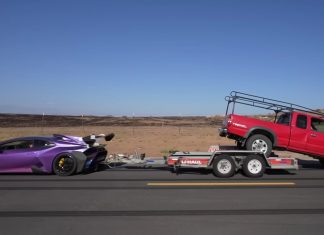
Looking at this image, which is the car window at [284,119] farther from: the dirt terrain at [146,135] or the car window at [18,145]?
the car window at [18,145]

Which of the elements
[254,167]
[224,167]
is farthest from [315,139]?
[224,167]

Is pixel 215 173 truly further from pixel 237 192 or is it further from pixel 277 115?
pixel 277 115

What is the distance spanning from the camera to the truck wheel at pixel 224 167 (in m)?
12.5

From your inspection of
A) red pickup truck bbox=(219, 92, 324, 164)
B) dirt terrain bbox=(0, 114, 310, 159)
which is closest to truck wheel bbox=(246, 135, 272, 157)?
red pickup truck bbox=(219, 92, 324, 164)

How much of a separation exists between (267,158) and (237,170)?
3.18 ft

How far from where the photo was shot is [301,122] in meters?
14.2

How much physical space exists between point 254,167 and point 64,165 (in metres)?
5.69

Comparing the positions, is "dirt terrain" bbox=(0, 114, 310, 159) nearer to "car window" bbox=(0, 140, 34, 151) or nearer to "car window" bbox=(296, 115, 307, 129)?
"car window" bbox=(296, 115, 307, 129)

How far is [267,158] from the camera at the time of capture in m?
12.9

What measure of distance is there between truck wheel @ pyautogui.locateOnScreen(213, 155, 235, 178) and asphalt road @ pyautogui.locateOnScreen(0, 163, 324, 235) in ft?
0.80

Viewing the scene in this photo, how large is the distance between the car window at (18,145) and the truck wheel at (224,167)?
18.7 ft

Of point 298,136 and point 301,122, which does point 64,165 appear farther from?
point 301,122

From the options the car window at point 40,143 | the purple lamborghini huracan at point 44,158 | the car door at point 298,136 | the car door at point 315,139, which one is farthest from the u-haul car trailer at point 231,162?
the car window at point 40,143

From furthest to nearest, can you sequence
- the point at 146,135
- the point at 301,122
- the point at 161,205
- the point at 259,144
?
1. the point at 146,135
2. the point at 301,122
3. the point at 259,144
4. the point at 161,205
